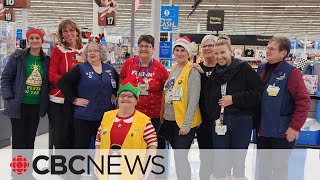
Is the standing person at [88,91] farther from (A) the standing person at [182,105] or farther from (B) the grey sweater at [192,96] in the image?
(B) the grey sweater at [192,96]

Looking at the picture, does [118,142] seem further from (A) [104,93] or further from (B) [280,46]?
(B) [280,46]

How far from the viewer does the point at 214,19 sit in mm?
9914

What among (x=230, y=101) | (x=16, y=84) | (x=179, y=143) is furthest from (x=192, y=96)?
(x=16, y=84)

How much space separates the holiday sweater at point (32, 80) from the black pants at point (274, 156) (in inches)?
79.4

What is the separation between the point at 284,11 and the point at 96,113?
724 inches

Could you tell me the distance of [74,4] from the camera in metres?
20.4

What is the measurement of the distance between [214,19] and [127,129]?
7771mm

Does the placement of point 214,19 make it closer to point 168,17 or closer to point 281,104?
point 168,17

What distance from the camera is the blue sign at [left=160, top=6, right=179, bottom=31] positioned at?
855 cm

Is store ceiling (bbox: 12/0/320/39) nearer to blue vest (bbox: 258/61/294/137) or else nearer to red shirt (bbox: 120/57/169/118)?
red shirt (bbox: 120/57/169/118)

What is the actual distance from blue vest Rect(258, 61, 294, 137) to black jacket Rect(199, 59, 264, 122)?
115mm

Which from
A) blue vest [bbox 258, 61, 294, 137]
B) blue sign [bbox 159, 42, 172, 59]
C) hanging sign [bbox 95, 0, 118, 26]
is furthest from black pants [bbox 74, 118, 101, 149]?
blue sign [bbox 159, 42, 172, 59]

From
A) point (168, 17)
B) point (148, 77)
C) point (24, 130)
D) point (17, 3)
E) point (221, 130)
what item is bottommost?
point (24, 130)

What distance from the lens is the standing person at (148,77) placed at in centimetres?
306
